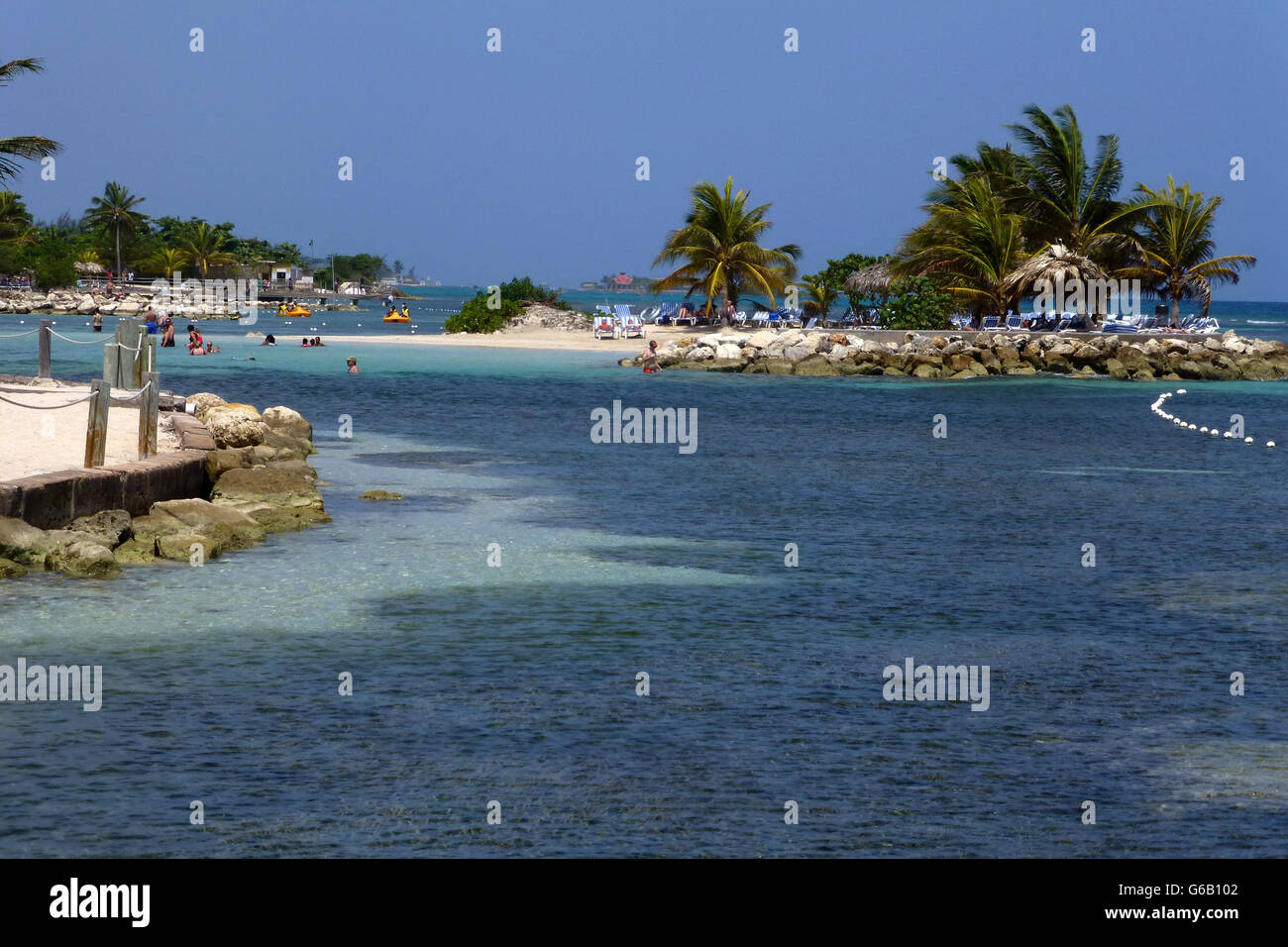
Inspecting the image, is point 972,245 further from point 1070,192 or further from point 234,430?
point 234,430

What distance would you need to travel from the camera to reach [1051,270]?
48562 millimetres

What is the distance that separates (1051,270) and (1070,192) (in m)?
3.55

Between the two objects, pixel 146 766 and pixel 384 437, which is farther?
pixel 384 437

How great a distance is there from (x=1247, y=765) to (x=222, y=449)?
13.0m

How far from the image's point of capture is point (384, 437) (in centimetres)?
2634

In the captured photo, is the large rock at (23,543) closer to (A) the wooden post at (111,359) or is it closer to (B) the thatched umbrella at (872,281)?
(A) the wooden post at (111,359)

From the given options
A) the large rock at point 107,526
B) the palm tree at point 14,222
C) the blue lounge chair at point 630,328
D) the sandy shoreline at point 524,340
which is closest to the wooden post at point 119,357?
the large rock at point 107,526

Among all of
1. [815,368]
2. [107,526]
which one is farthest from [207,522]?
[815,368]

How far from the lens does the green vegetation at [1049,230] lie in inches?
1945

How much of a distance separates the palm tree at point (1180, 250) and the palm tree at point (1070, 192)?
1.45 m
